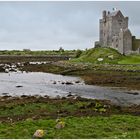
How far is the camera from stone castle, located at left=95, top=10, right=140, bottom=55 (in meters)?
99.3

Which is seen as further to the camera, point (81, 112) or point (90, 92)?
point (90, 92)

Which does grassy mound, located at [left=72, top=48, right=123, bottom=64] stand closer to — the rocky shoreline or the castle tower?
the castle tower

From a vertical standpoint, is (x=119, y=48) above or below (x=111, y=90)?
above

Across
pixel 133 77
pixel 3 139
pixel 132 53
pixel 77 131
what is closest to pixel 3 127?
pixel 3 139

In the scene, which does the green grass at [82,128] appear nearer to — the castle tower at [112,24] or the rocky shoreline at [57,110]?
the rocky shoreline at [57,110]

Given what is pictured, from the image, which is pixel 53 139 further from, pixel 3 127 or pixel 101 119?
pixel 101 119

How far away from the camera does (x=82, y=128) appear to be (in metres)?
19.8

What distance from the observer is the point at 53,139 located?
1744 centimetres

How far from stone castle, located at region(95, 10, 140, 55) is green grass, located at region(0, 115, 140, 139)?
251 ft

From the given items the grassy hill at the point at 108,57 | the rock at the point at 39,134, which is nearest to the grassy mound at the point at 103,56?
the grassy hill at the point at 108,57

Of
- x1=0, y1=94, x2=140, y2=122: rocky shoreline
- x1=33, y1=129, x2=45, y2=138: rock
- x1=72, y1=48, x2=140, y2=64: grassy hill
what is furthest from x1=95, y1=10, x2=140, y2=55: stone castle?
x1=33, y1=129, x2=45, y2=138: rock

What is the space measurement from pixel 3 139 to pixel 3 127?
115 inches

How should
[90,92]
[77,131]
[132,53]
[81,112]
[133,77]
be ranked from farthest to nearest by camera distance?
[132,53] → [133,77] → [90,92] → [81,112] → [77,131]

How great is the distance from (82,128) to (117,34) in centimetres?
9431
